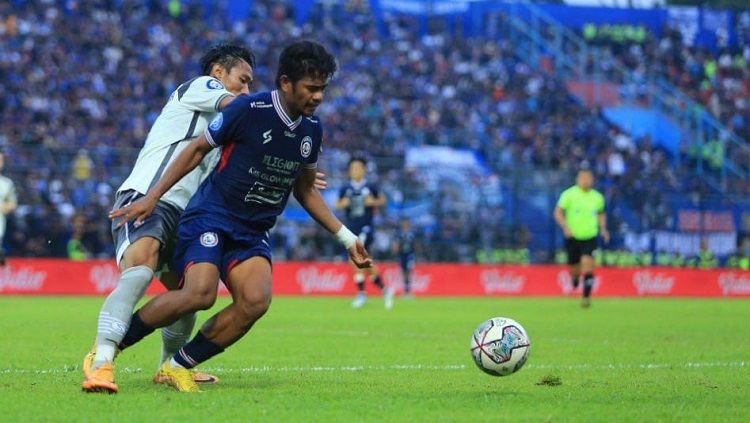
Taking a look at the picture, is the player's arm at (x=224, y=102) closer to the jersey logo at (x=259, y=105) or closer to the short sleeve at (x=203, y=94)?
the short sleeve at (x=203, y=94)

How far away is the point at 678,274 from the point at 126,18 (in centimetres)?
1919

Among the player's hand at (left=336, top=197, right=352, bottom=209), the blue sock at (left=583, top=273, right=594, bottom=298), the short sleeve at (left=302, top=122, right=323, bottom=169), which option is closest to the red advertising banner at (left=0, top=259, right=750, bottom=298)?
the player's hand at (left=336, top=197, right=352, bottom=209)

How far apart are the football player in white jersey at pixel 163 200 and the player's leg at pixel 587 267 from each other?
14489 millimetres

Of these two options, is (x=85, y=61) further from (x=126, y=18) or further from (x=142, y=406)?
(x=142, y=406)

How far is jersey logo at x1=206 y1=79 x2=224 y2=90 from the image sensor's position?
314 inches

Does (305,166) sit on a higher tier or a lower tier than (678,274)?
higher

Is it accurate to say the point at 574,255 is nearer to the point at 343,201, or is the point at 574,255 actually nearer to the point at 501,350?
the point at 343,201

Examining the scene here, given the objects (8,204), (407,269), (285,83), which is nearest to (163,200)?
(285,83)

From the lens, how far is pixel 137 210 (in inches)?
288

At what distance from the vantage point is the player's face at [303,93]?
24.5 ft

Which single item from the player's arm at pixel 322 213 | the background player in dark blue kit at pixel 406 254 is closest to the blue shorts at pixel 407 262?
the background player in dark blue kit at pixel 406 254

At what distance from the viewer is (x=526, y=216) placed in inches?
1209

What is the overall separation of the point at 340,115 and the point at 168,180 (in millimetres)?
30540

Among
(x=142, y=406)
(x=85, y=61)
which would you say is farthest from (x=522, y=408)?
(x=85, y=61)
